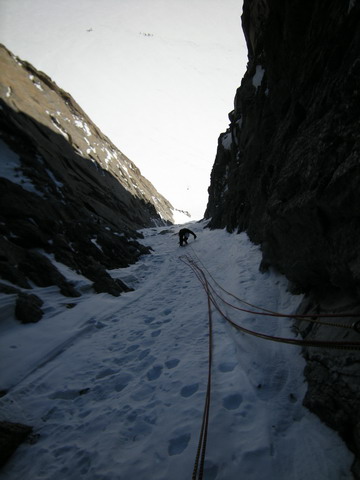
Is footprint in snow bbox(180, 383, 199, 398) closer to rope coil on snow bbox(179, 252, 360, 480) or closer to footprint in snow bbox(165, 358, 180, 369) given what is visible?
rope coil on snow bbox(179, 252, 360, 480)

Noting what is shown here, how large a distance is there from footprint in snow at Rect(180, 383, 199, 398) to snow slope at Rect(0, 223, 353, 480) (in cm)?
1

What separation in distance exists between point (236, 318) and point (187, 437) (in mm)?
2696

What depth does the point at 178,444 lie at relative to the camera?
8.23ft

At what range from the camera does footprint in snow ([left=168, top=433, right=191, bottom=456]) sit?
2.44 m

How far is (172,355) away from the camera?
4.13 m

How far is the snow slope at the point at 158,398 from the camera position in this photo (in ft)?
7.29

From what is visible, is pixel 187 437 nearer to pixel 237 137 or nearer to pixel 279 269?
pixel 279 269

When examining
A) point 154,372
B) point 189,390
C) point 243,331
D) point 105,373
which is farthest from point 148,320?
point 189,390

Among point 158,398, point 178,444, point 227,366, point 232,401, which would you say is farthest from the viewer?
point 227,366

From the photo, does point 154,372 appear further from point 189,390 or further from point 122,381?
point 189,390

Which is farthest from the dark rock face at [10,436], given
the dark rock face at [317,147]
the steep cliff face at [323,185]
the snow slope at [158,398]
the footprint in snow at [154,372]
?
the dark rock face at [317,147]

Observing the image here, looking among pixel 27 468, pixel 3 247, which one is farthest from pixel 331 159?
pixel 3 247

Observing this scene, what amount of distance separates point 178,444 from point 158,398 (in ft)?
2.43

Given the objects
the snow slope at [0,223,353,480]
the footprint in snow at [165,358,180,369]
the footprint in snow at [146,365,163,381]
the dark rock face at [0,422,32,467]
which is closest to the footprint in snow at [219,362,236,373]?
the snow slope at [0,223,353,480]
